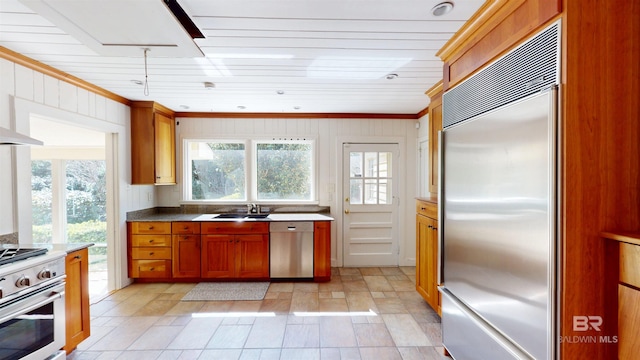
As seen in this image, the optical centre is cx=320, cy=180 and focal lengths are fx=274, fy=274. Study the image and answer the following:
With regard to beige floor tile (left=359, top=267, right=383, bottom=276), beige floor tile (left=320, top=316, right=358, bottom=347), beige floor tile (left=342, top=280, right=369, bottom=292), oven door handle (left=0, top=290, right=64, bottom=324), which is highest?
oven door handle (left=0, top=290, right=64, bottom=324)

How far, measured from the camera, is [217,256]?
141 inches

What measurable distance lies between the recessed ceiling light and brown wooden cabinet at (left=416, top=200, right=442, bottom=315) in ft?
5.14

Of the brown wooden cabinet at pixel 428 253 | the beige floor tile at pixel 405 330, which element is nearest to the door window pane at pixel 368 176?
the brown wooden cabinet at pixel 428 253

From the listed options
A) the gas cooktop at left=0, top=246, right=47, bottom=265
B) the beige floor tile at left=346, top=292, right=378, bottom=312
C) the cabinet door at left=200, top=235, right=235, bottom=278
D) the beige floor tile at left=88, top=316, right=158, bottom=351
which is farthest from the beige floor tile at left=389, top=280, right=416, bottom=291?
the gas cooktop at left=0, top=246, right=47, bottom=265

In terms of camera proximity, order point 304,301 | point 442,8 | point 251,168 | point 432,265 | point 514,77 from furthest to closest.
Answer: point 251,168 → point 304,301 → point 432,265 → point 442,8 → point 514,77

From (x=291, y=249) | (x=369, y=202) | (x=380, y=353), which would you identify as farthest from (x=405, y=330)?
(x=369, y=202)

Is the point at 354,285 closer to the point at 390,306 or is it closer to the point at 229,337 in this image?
the point at 390,306

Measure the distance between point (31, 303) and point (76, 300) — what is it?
1.55 ft

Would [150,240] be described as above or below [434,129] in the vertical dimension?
below

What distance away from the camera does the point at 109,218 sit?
334 centimetres

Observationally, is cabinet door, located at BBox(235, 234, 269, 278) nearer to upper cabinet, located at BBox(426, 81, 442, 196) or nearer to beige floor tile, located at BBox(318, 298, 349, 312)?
beige floor tile, located at BBox(318, 298, 349, 312)

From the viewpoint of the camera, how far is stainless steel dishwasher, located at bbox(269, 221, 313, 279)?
363cm

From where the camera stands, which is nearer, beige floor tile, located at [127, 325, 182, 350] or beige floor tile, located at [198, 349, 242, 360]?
beige floor tile, located at [198, 349, 242, 360]

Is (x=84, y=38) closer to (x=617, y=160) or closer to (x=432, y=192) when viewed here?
(x=617, y=160)
